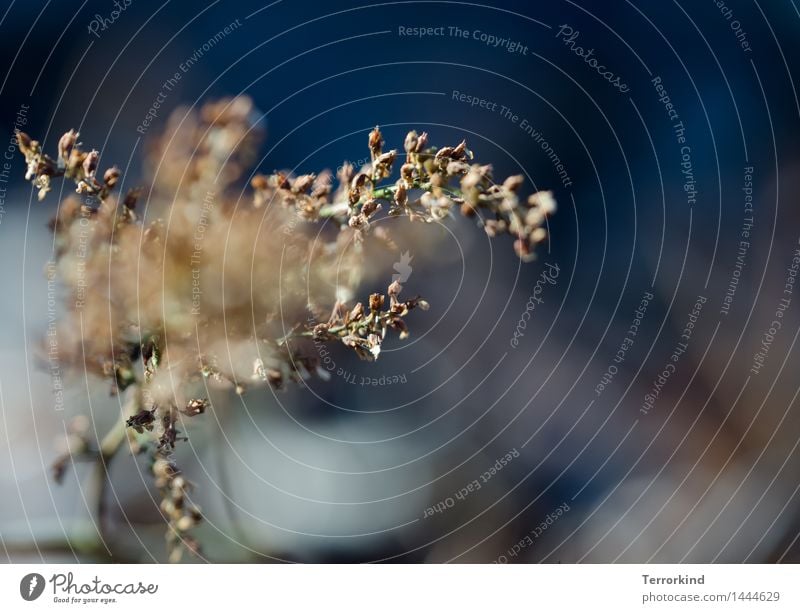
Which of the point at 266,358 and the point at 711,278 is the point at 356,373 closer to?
the point at 266,358

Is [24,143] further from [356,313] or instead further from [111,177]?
[356,313]

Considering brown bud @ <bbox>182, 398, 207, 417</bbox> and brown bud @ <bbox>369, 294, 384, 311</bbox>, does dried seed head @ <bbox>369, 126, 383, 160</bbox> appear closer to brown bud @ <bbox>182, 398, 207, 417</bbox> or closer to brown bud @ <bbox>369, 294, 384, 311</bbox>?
brown bud @ <bbox>369, 294, 384, 311</bbox>

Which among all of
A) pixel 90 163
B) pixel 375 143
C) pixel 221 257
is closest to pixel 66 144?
pixel 90 163

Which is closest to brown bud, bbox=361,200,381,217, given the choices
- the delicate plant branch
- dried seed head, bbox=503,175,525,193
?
the delicate plant branch

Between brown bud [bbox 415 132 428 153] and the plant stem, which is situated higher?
brown bud [bbox 415 132 428 153]

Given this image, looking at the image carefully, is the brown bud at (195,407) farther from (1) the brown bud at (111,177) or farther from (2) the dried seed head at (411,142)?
(2) the dried seed head at (411,142)

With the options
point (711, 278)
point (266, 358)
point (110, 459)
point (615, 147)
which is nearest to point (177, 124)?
point (266, 358)

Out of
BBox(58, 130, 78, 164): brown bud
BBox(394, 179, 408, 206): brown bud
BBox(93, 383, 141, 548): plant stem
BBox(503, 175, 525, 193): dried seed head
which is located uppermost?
BBox(58, 130, 78, 164): brown bud

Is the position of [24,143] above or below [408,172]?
above
